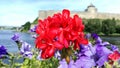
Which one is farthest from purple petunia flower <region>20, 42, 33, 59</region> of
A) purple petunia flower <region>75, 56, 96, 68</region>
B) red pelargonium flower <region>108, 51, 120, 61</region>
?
purple petunia flower <region>75, 56, 96, 68</region>

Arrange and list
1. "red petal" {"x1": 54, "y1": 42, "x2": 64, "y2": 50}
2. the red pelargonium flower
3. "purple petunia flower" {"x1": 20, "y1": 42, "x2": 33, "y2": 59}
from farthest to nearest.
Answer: "purple petunia flower" {"x1": 20, "y1": 42, "x2": 33, "y2": 59} → the red pelargonium flower → "red petal" {"x1": 54, "y1": 42, "x2": 64, "y2": 50}

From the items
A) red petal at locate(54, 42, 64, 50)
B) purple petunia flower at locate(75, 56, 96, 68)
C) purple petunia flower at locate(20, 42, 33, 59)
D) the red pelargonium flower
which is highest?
red petal at locate(54, 42, 64, 50)

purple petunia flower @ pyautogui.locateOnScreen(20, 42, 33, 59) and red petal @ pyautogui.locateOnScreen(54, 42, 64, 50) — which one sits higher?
red petal @ pyautogui.locateOnScreen(54, 42, 64, 50)

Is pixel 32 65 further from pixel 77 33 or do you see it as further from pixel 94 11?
pixel 94 11

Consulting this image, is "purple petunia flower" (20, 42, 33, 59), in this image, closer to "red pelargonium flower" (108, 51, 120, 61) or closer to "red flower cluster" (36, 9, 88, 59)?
"red pelargonium flower" (108, 51, 120, 61)

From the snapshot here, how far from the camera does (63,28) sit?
1.52 meters

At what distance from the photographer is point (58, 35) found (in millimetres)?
1503

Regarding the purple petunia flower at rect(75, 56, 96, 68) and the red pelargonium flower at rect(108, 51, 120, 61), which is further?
the red pelargonium flower at rect(108, 51, 120, 61)

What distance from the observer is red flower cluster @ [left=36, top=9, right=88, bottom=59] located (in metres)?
1.49

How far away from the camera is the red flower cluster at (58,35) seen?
1487mm

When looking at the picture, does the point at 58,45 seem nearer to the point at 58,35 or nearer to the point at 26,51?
the point at 58,35

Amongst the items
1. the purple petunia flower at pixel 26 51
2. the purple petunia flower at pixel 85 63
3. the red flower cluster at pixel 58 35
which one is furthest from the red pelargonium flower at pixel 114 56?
the purple petunia flower at pixel 26 51

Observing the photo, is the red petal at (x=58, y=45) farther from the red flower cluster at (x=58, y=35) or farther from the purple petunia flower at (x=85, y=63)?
the purple petunia flower at (x=85, y=63)

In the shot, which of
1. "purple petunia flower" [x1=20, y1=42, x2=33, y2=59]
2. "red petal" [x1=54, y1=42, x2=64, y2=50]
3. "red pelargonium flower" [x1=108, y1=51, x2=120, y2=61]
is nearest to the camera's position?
"red petal" [x1=54, y1=42, x2=64, y2=50]
